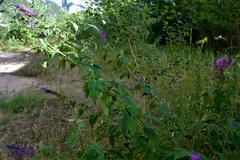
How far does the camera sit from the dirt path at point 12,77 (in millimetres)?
4863

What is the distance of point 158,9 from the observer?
23.2ft

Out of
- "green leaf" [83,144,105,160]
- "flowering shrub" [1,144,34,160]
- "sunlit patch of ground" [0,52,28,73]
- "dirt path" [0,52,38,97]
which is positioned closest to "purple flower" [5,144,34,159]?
"flowering shrub" [1,144,34,160]

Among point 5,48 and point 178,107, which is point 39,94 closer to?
point 178,107

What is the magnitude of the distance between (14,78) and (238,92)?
3550 mm

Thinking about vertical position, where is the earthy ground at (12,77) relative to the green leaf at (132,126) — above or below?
below

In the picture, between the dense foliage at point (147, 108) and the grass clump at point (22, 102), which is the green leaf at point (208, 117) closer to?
the dense foliage at point (147, 108)

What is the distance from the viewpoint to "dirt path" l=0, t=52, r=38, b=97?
4863 mm

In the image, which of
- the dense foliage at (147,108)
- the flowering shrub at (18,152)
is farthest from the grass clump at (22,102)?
the flowering shrub at (18,152)

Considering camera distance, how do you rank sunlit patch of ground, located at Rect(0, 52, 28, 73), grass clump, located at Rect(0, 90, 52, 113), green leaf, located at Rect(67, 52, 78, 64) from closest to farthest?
green leaf, located at Rect(67, 52, 78, 64) → grass clump, located at Rect(0, 90, 52, 113) → sunlit patch of ground, located at Rect(0, 52, 28, 73)

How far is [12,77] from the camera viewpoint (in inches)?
221

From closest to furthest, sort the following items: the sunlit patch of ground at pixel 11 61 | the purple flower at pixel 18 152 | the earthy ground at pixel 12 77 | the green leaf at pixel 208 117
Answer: the green leaf at pixel 208 117 → the purple flower at pixel 18 152 → the earthy ground at pixel 12 77 → the sunlit patch of ground at pixel 11 61

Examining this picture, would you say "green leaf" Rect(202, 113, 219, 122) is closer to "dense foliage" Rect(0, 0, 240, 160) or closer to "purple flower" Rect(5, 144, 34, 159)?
"dense foliage" Rect(0, 0, 240, 160)

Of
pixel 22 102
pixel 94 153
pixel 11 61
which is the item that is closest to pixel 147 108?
pixel 94 153

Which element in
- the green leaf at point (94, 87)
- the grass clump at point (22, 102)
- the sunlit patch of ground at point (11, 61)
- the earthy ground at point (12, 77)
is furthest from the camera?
A: the sunlit patch of ground at point (11, 61)
